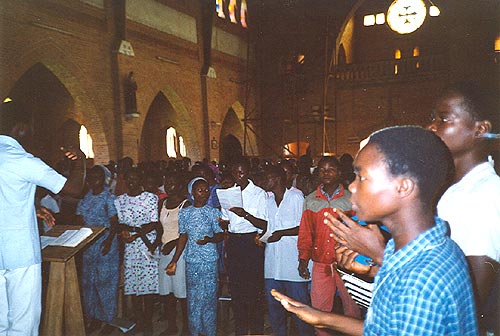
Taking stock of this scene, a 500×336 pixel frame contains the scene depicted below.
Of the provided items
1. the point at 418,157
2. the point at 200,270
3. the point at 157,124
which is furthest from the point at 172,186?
the point at 157,124

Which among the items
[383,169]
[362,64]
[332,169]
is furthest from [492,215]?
[362,64]

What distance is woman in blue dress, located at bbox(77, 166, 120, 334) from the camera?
5.14 meters

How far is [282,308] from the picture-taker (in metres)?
4.46

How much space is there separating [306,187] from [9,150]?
484 centimetres

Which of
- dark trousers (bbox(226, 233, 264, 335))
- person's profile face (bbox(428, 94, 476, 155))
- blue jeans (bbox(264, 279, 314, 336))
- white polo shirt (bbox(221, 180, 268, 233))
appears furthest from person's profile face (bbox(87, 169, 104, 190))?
person's profile face (bbox(428, 94, 476, 155))

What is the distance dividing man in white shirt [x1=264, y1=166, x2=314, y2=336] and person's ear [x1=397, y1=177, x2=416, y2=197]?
310 cm

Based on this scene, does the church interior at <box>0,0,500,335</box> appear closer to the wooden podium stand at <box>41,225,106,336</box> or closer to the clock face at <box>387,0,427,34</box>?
the clock face at <box>387,0,427,34</box>

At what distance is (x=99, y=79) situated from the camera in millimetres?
12086

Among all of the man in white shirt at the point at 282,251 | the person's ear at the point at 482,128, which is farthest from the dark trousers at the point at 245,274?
the person's ear at the point at 482,128

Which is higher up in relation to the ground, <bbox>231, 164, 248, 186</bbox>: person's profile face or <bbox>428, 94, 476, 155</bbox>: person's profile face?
<bbox>428, 94, 476, 155</bbox>: person's profile face

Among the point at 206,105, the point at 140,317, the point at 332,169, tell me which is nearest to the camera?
the point at 332,169

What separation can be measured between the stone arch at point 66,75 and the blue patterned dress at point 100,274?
5.76m

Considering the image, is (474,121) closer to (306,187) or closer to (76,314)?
(76,314)

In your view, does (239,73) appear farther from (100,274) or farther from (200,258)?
(200,258)
